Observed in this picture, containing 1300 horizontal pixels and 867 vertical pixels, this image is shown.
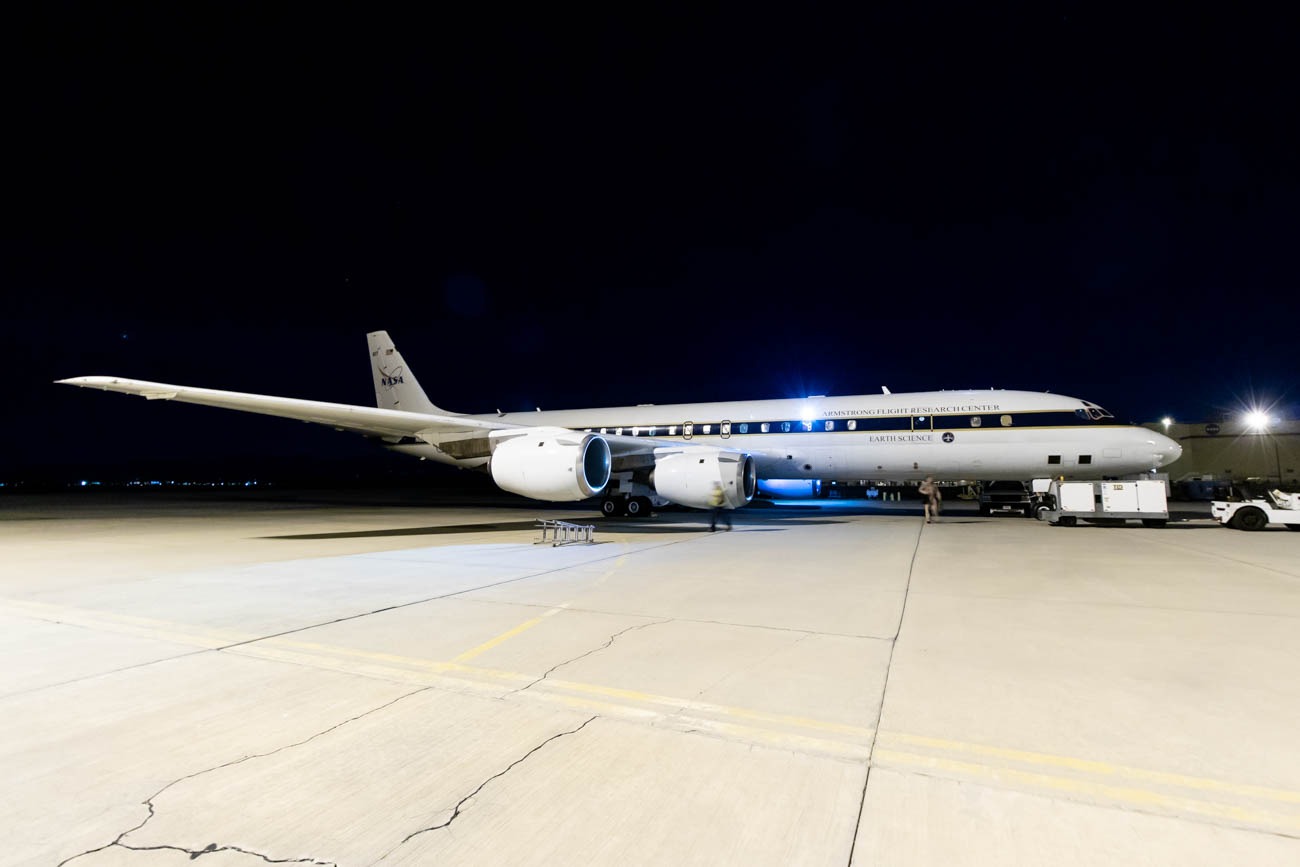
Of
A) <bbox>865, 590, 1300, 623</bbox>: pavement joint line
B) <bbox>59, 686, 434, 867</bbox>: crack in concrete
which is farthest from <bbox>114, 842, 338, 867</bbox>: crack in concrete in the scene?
<bbox>865, 590, 1300, 623</bbox>: pavement joint line

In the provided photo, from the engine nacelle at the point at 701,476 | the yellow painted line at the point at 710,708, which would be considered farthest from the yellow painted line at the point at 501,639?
the engine nacelle at the point at 701,476

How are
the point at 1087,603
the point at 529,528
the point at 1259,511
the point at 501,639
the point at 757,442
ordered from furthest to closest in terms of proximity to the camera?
the point at 757,442 → the point at 529,528 → the point at 1259,511 → the point at 1087,603 → the point at 501,639

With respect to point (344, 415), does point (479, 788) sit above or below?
below

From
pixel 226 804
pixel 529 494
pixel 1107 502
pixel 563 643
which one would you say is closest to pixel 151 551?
pixel 529 494

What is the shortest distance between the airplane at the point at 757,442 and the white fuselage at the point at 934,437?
0.03 m

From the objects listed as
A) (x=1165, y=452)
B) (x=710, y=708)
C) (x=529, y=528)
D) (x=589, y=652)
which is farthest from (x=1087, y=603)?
(x=1165, y=452)

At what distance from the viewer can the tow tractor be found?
1247 centimetres

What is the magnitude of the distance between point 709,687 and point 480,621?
2.60m

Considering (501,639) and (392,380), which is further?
(392,380)

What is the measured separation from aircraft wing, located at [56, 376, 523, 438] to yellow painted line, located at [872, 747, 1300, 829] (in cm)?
1147

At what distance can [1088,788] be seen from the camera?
8.38ft

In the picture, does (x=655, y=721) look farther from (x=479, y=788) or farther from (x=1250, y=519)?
(x=1250, y=519)

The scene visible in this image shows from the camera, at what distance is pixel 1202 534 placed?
12.2 meters

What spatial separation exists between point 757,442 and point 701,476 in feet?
16.2
